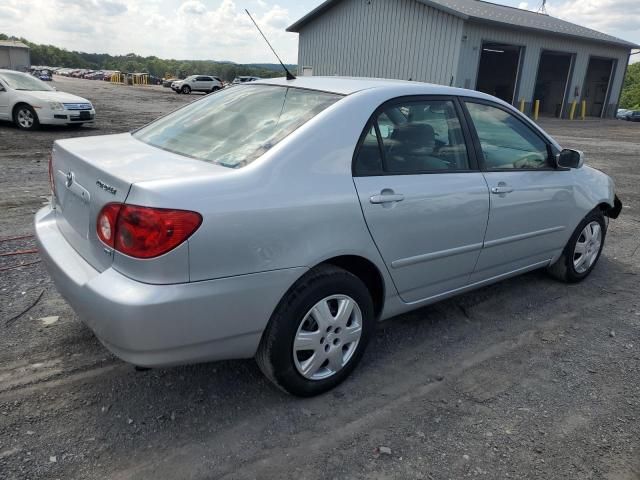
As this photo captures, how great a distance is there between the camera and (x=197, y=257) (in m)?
2.21

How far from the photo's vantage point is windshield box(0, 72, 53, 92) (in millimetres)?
13008

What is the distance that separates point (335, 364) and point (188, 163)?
131cm

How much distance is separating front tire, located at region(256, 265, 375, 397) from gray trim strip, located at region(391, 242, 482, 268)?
28 cm

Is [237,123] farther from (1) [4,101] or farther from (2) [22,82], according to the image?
(2) [22,82]

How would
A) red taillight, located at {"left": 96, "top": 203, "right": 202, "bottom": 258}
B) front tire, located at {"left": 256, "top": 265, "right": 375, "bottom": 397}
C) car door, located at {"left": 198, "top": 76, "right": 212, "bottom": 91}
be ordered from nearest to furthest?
red taillight, located at {"left": 96, "top": 203, "right": 202, "bottom": 258} → front tire, located at {"left": 256, "top": 265, "right": 375, "bottom": 397} → car door, located at {"left": 198, "top": 76, "right": 212, "bottom": 91}

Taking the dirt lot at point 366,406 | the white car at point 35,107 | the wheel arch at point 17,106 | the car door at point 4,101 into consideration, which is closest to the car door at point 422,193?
the dirt lot at point 366,406

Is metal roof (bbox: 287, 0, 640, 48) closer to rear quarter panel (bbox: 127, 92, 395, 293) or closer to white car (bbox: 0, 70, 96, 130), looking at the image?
white car (bbox: 0, 70, 96, 130)

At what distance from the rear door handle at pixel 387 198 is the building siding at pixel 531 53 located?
20121 mm

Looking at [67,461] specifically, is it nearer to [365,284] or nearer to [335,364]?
[335,364]

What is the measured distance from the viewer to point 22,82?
13.3 metres

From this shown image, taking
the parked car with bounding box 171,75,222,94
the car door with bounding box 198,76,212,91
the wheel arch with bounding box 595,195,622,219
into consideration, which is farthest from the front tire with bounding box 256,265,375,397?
the car door with bounding box 198,76,212,91

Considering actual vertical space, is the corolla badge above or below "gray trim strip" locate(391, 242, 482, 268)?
above

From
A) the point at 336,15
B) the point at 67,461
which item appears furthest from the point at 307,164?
the point at 336,15

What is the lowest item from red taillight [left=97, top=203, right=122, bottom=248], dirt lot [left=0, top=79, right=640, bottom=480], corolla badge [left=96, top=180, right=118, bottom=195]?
dirt lot [left=0, top=79, right=640, bottom=480]
